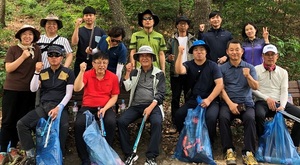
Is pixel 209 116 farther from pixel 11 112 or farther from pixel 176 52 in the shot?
pixel 11 112

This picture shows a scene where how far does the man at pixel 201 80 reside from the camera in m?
5.43

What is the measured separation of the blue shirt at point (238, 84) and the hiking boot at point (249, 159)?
36.1 inches

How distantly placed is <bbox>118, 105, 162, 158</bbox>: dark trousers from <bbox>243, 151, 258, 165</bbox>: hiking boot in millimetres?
1488

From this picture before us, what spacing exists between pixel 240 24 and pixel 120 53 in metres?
6.14

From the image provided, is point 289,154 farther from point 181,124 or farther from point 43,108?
point 43,108

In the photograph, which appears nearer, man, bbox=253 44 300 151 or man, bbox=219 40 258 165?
man, bbox=219 40 258 165

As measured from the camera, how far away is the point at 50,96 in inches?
207

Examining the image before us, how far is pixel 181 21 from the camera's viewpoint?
606 centimetres

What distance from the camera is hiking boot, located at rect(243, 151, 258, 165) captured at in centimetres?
496

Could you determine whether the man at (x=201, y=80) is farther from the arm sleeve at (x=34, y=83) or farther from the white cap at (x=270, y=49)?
the arm sleeve at (x=34, y=83)

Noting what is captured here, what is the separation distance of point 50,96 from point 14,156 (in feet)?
3.98

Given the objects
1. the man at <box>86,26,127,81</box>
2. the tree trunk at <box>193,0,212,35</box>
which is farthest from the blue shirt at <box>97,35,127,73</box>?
the tree trunk at <box>193,0,212,35</box>

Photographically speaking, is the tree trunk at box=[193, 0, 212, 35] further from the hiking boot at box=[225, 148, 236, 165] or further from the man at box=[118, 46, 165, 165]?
the hiking boot at box=[225, 148, 236, 165]

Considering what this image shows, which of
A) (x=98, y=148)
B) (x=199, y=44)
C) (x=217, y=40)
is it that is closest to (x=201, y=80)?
(x=199, y=44)
